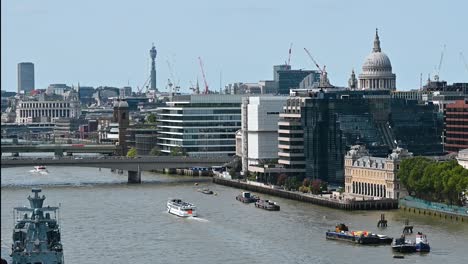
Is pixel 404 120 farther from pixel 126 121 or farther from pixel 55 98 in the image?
pixel 55 98

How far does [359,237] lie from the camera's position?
36.5 m

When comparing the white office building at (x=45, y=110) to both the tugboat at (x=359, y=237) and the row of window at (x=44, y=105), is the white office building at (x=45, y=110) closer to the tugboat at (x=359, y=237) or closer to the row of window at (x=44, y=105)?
the row of window at (x=44, y=105)

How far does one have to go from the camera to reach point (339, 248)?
3534 centimetres

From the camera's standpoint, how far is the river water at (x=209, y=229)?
3316 cm

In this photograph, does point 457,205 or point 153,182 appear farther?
point 153,182

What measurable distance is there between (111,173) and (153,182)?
11.5 m

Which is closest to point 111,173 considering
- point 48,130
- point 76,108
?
point 48,130

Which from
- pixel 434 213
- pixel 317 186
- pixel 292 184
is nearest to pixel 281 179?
pixel 292 184

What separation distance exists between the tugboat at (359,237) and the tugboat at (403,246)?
118 cm

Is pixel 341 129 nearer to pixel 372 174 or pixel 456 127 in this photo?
pixel 372 174

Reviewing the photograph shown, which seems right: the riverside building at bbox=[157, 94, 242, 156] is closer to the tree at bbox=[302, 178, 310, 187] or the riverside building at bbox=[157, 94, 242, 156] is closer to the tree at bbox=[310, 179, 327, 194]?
the tree at bbox=[302, 178, 310, 187]

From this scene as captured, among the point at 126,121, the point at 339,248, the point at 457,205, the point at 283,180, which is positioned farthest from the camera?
the point at 126,121

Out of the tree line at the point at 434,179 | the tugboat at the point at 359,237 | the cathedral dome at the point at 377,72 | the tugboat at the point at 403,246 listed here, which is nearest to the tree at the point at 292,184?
the tree line at the point at 434,179

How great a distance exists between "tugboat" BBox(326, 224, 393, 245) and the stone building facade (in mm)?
12413
